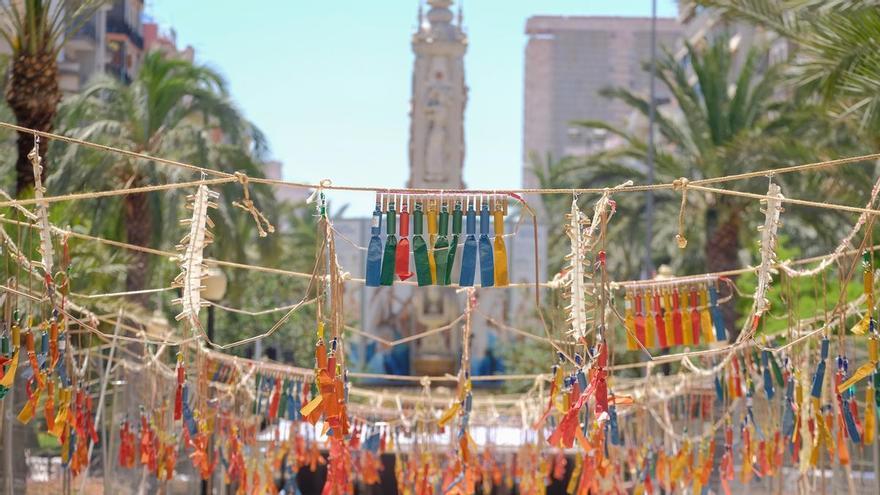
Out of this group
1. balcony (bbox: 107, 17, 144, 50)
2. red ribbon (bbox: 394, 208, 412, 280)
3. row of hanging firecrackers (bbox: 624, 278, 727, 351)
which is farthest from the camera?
balcony (bbox: 107, 17, 144, 50)

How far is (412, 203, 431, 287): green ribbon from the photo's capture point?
29.6ft

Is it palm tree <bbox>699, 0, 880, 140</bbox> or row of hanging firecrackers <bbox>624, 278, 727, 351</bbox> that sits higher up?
palm tree <bbox>699, 0, 880, 140</bbox>

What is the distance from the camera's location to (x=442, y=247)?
357 inches

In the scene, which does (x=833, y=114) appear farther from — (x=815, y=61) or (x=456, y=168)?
(x=456, y=168)

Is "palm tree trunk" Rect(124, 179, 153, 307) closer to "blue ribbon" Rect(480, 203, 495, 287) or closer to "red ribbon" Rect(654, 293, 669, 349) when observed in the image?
"red ribbon" Rect(654, 293, 669, 349)

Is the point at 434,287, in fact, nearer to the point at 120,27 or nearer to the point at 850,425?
the point at 120,27

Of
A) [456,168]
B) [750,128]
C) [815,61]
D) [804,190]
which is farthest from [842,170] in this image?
[456,168]

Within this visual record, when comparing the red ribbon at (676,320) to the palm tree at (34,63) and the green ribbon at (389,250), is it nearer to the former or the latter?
the green ribbon at (389,250)

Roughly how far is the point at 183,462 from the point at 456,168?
81.9 feet

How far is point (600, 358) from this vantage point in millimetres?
9281

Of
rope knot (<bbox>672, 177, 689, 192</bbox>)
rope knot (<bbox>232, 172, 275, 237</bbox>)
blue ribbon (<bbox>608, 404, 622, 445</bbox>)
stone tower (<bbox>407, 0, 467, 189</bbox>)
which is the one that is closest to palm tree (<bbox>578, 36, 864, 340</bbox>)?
blue ribbon (<bbox>608, 404, 622, 445</bbox>)

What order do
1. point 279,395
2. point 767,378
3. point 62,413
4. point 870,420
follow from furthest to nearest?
point 279,395 → point 767,378 → point 62,413 → point 870,420

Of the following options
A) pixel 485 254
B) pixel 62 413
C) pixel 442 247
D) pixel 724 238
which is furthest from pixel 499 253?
pixel 724 238

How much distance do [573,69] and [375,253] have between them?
82.9m
